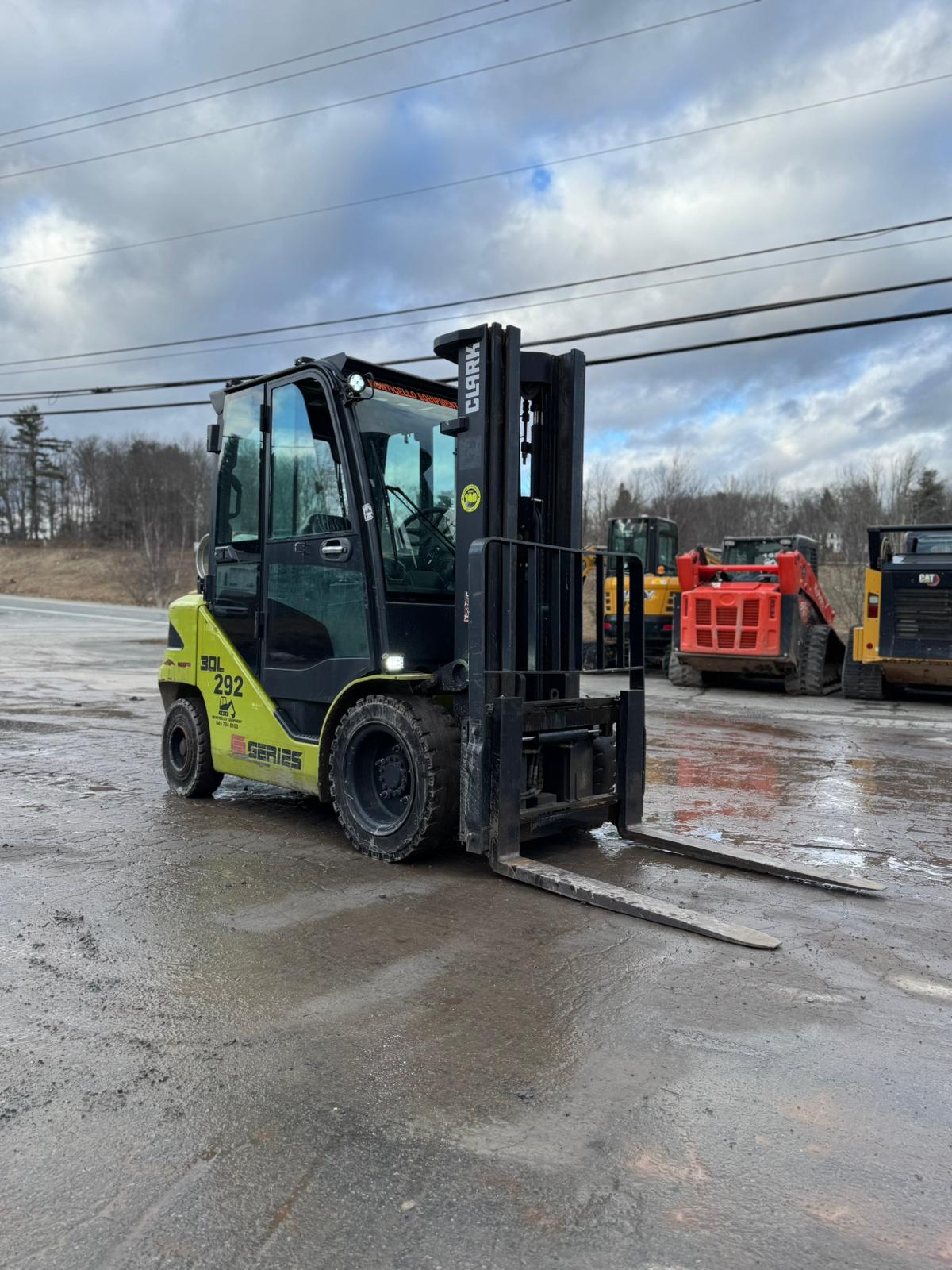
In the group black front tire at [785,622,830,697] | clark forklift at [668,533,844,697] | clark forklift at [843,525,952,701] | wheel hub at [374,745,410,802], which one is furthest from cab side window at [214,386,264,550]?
black front tire at [785,622,830,697]

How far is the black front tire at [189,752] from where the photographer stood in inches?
262

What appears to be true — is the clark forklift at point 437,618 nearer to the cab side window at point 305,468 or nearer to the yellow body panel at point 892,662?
the cab side window at point 305,468

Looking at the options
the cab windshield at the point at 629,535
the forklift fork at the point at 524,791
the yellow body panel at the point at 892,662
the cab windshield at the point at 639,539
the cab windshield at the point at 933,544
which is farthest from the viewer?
the cab windshield at the point at 629,535

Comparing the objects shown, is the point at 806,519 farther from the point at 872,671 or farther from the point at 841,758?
the point at 841,758

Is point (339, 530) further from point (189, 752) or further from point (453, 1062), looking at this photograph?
point (453, 1062)

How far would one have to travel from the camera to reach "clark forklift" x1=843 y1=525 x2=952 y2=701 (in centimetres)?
1393

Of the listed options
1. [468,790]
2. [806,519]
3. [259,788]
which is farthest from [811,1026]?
[806,519]

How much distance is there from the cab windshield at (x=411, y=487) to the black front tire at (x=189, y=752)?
225 cm

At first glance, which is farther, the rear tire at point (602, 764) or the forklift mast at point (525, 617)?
the rear tire at point (602, 764)

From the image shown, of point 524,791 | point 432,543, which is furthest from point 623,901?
point 432,543

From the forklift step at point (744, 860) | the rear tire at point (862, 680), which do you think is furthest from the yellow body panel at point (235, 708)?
the rear tire at point (862, 680)

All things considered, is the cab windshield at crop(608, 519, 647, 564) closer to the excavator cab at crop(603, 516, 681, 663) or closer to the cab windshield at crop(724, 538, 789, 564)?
the excavator cab at crop(603, 516, 681, 663)

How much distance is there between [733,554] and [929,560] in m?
5.39

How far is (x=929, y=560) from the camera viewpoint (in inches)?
563
